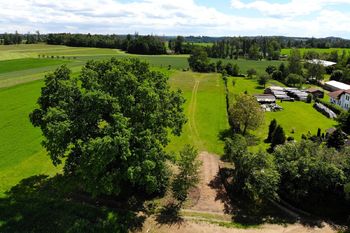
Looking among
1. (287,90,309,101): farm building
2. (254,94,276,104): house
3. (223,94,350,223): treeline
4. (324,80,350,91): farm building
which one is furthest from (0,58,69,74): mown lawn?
(324,80,350,91): farm building

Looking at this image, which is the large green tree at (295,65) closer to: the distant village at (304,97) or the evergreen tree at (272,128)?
the distant village at (304,97)

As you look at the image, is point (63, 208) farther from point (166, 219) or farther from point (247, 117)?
point (247, 117)

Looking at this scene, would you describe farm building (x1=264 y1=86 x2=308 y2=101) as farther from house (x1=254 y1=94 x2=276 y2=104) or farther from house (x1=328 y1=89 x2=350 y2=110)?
house (x1=328 y1=89 x2=350 y2=110)

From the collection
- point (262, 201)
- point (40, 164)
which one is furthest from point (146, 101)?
point (40, 164)

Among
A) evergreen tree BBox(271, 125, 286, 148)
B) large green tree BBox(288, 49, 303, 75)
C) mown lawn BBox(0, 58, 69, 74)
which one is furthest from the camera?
large green tree BBox(288, 49, 303, 75)

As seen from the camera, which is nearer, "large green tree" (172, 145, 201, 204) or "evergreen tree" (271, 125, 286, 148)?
"large green tree" (172, 145, 201, 204)

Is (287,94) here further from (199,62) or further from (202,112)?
(199,62)

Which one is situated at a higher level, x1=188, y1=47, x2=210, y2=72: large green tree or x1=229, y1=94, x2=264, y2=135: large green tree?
x1=188, y1=47, x2=210, y2=72: large green tree
